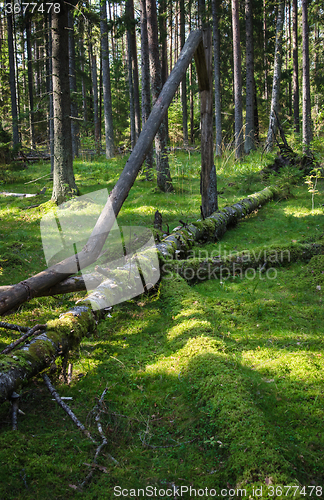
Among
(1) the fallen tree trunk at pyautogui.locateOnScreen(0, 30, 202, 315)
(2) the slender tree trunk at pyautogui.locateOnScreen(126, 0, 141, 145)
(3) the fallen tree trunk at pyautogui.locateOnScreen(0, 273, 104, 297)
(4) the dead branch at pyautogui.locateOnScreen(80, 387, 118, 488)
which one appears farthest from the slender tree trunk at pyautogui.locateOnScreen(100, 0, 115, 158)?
(4) the dead branch at pyautogui.locateOnScreen(80, 387, 118, 488)

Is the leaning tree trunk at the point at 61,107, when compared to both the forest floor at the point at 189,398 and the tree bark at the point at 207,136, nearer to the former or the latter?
the tree bark at the point at 207,136

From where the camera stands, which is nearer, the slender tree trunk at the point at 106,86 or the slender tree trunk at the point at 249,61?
the slender tree trunk at the point at 249,61

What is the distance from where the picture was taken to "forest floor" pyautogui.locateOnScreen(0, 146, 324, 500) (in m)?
2.04

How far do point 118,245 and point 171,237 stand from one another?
47.9 inches

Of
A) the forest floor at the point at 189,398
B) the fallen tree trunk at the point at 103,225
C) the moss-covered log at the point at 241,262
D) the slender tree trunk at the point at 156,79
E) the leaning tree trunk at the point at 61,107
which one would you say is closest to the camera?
the forest floor at the point at 189,398

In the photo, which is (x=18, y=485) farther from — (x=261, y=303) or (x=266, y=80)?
(x=266, y=80)

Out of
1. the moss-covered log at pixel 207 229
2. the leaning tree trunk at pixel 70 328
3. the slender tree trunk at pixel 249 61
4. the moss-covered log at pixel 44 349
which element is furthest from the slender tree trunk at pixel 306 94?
the moss-covered log at pixel 44 349

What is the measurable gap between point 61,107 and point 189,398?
Answer: 26.7 feet

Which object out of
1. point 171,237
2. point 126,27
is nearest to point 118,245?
point 171,237

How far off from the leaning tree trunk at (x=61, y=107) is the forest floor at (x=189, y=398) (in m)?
4.00

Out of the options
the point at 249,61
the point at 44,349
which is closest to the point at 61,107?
the point at 44,349

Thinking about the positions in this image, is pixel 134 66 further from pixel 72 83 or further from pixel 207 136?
pixel 207 136

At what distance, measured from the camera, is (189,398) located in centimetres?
279

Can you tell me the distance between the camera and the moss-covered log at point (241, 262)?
5.30 metres
